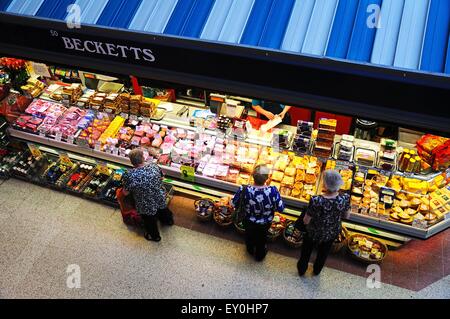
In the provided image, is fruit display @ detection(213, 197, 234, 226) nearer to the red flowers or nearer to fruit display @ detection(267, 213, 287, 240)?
fruit display @ detection(267, 213, 287, 240)

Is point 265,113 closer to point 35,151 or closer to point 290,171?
point 290,171

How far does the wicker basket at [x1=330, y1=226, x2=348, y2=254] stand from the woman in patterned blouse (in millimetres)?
1033

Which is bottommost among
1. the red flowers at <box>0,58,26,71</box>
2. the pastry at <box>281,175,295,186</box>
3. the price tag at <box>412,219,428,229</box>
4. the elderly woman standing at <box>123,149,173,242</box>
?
the elderly woman standing at <box>123,149,173,242</box>

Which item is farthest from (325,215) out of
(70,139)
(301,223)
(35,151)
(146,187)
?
(35,151)

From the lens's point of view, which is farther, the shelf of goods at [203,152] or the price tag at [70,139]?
the price tag at [70,139]

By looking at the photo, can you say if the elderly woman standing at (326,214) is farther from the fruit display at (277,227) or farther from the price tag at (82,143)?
the price tag at (82,143)

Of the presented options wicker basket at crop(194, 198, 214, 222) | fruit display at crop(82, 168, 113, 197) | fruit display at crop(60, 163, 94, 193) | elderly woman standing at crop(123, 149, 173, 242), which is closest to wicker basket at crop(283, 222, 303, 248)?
wicker basket at crop(194, 198, 214, 222)

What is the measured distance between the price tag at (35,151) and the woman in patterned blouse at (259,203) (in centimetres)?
377

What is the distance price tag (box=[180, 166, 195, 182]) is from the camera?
5.29 metres

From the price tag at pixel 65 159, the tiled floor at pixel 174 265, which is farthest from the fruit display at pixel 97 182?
the price tag at pixel 65 159

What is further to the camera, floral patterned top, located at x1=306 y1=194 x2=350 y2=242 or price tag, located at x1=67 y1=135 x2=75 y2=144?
price tag, located at x1=67 y1=135 x2=75 y2=144

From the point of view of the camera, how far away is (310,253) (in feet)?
16.1

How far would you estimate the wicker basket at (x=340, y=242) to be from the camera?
523 cm

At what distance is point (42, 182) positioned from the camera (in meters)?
6.46
